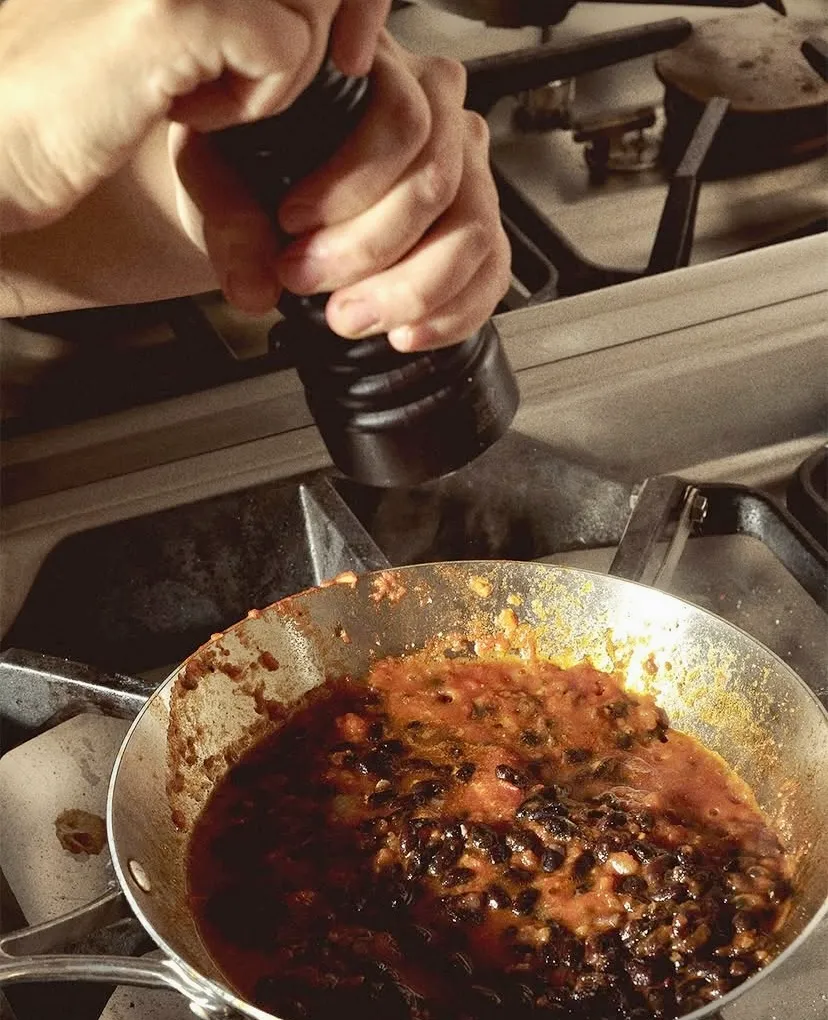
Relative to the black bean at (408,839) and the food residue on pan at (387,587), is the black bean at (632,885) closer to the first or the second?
the black bean at (408,839)

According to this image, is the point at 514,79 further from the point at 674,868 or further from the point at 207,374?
the point at 674,868

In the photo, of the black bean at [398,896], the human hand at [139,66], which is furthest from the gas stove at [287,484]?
the human hand at [139,66]

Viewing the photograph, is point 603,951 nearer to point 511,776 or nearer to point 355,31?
point 511,776

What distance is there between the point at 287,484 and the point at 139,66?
59cm

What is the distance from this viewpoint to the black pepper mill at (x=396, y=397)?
692mm

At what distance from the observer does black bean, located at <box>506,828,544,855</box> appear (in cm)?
78

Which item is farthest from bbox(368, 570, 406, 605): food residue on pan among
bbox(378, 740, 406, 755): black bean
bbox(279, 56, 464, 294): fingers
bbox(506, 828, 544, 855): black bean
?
bbox(279, 56, 464, 294): fingers

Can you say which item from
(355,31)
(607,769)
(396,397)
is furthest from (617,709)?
A: (355,31)

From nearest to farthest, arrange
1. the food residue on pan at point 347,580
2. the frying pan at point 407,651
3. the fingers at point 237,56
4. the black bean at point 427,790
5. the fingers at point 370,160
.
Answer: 1. the fingers at point 237,56
2. the fingers at point 370,160
3. the frying pan at point 407,651
4. the black bean at point 427,790
5. the food residue on pan at point 347,580

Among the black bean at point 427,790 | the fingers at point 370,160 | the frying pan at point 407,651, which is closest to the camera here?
the fingers at point 370,160

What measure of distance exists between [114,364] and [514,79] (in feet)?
2.18

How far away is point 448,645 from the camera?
959mm

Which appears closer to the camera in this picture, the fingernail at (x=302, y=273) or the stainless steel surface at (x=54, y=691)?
the fingernail at (x=302, y=273)

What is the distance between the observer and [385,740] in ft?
2.91
